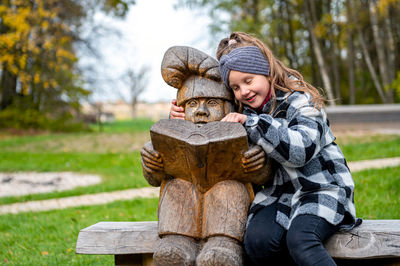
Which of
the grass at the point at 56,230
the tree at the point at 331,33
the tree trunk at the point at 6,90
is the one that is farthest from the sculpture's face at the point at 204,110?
the tree trunk at the point at 6,90

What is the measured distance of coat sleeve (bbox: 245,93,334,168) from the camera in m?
2.13

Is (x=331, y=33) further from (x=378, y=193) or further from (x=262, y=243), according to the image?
(x=262, y=243)

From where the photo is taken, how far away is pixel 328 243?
87.7 inches

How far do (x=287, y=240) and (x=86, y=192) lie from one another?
219 inches

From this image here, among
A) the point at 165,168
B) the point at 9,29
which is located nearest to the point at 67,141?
the point at 9,29

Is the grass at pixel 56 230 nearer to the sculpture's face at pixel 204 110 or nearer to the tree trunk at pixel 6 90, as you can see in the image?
the sculpture's face at pixel 204 110

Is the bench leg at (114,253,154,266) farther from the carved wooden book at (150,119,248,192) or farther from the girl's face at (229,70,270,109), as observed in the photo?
the girl's face at (229,70,270,109)

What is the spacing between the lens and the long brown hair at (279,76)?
2.38m

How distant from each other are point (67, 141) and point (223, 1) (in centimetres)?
849

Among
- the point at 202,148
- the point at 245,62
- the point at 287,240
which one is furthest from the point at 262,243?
the point at 245,62

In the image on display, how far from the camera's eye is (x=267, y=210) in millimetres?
2281

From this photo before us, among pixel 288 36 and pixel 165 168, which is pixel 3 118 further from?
pixel 165 168

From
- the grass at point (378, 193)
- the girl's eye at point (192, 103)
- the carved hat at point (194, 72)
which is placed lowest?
the grass at point (378, 193)

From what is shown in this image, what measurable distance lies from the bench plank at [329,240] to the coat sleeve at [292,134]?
20.1 inches
